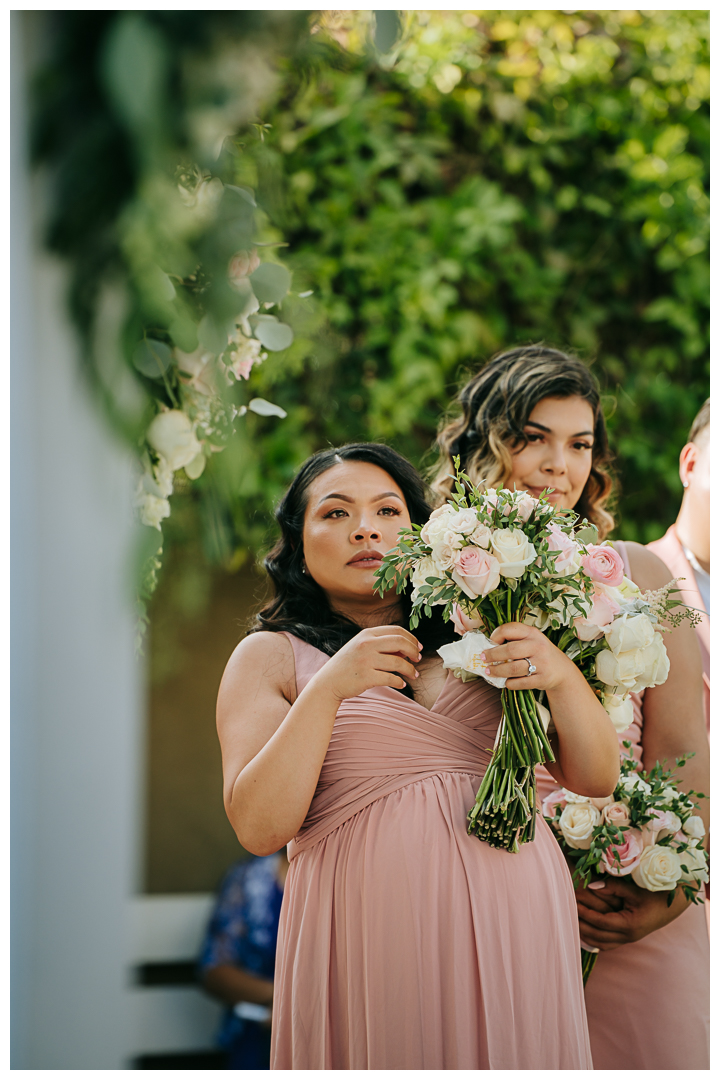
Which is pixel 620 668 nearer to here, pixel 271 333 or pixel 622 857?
pixel 622 857

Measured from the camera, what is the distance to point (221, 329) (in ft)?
3.61

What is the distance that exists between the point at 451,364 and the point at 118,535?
190cm

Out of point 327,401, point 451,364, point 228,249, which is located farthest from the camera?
point 451,364

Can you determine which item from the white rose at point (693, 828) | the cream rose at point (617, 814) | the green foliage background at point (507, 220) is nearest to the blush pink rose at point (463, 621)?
the cream rose at point (617, 814)

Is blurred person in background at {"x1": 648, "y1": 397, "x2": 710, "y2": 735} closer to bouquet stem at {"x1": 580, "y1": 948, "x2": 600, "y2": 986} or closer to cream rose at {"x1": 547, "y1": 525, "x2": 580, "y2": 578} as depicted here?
bouquet stem at {"x1": 580, "y1": 948, "x2": 600, "y2": 986}

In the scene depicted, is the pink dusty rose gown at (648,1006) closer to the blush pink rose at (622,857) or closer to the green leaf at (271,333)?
the blush pink rose at (622,857)

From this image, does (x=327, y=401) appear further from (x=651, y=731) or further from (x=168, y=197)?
(x=168, y=197)

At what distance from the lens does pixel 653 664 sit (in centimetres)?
138

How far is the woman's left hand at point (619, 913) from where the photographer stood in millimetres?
1674

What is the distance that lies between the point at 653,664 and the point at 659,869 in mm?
504

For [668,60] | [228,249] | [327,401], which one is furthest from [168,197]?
[668,60]

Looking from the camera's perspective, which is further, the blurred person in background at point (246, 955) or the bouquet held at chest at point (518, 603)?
the blurred person in background at point (246, 955)

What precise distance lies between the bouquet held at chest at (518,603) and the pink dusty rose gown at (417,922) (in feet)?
0.26

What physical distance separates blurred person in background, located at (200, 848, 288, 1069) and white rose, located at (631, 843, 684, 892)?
110 cm
